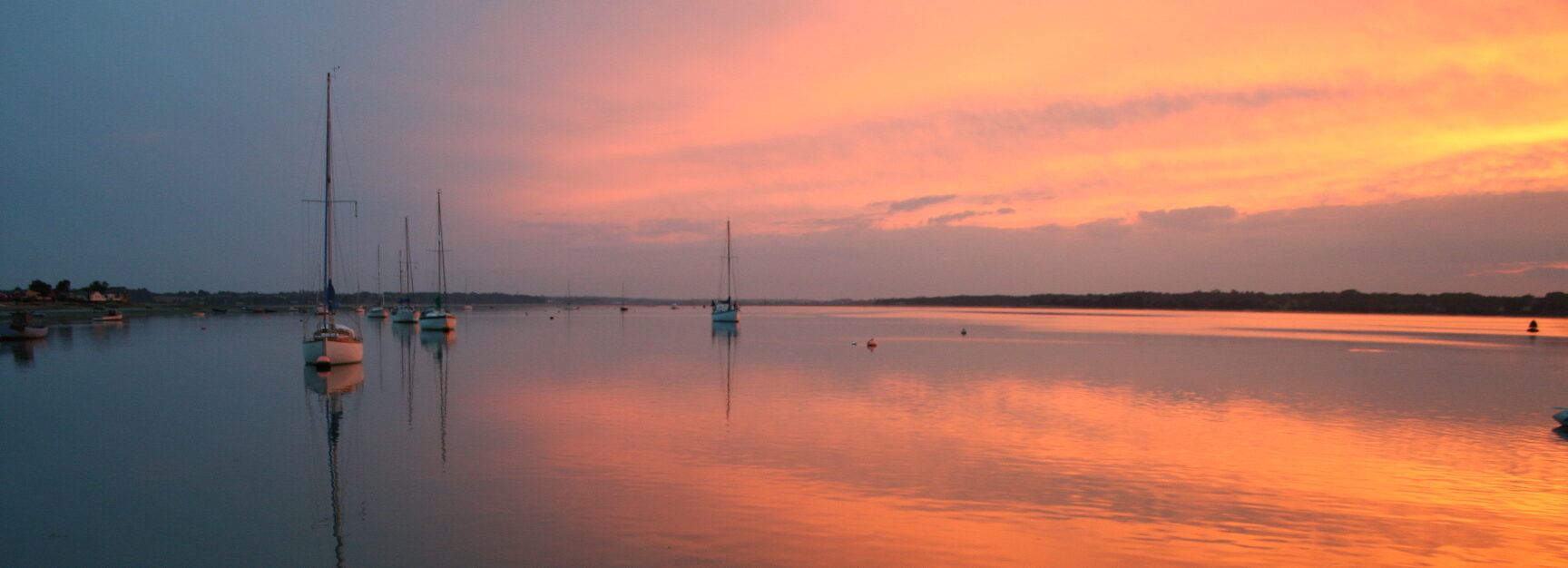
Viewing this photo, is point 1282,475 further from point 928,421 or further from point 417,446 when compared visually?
point 417,446

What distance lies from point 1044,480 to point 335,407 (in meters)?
13.7

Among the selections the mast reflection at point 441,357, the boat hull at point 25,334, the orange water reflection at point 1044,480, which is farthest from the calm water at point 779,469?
the boat hull at point 25,334

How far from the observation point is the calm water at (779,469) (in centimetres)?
769

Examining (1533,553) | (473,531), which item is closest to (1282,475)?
(1533,553)

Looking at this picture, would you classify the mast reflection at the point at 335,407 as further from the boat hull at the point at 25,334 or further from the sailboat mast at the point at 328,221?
the boat hull at the point at 25,334

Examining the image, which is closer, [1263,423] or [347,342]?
[1263,423]

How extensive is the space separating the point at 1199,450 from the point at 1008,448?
281 cm

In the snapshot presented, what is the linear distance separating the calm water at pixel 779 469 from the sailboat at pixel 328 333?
4.33ft

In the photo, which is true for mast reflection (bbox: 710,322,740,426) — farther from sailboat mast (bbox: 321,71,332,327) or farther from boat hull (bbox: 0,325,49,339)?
boat hull (bbox: 0,325,49,339)

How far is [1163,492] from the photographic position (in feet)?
32.4

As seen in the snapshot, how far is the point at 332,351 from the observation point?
78.0ft

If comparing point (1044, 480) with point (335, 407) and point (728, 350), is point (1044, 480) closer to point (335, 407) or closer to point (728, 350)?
point (335, 407)

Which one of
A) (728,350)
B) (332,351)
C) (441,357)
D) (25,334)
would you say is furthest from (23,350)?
(728,350)

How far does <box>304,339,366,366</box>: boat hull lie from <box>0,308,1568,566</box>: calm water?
1072 millimetres
